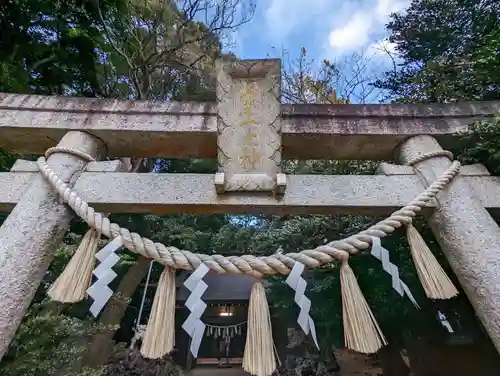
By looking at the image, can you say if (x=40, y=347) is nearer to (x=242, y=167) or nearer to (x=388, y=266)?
(x=242, y=167)

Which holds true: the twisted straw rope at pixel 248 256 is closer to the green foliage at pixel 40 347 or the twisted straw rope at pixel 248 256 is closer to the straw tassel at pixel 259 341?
the straw tassel at pixel 259 341

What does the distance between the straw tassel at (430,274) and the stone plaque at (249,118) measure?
76 cm

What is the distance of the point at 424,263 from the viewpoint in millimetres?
1405

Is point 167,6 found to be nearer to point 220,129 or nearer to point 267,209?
point 220,129

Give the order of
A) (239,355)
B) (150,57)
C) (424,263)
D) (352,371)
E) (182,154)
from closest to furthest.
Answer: (424,263)
(182,154)
(150,57)
(352,371)
(239,355)

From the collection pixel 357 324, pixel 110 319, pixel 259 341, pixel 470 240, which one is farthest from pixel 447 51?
pixel 110 319

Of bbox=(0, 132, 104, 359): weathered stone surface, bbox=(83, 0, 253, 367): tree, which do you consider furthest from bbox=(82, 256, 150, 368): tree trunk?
bbox=(0, 132, 104, 359): weathered stone surface

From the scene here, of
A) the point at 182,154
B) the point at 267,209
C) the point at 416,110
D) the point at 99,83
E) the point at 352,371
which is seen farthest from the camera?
the point at 352,371

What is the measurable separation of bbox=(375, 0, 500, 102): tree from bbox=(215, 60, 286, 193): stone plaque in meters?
1.72

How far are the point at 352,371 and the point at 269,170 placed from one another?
6.55m

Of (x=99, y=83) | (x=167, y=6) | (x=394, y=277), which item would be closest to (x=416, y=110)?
(x=394, y=277)

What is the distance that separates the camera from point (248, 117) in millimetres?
1720

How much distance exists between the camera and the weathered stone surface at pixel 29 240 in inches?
52.3

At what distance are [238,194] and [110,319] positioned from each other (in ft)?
15.6
